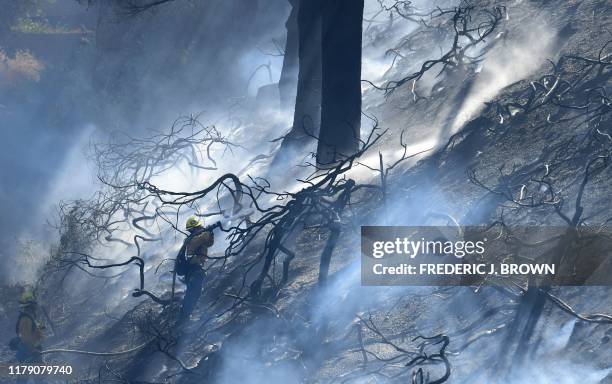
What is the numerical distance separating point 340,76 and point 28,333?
5.19m

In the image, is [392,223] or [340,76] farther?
[340,76]

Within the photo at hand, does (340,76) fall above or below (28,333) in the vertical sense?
above

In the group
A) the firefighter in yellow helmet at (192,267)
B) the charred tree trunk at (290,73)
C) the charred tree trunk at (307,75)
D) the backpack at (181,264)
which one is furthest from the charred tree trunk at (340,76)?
the charred tree trunk at (290,73)

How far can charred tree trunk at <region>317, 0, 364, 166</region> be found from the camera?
10102mm

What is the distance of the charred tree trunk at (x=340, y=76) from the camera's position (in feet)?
33.1

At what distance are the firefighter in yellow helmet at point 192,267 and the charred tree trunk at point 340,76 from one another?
2544 mm

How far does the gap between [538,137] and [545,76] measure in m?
1.06

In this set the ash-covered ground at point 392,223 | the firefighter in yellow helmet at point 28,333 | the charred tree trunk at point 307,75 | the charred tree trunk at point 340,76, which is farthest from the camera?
the charred tree trunk at point 307,75

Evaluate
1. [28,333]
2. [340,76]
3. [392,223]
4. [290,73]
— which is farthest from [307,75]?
[28,333]

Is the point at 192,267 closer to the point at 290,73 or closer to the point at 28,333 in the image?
the point at 28,333

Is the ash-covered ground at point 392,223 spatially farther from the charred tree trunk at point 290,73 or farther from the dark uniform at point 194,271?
the charred tree trunk at point 290,73

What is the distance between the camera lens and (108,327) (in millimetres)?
9141

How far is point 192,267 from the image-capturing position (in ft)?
26.9

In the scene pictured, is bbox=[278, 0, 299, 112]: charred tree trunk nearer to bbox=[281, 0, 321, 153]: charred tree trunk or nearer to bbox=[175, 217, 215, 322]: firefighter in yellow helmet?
bbox=[281, 0, 321, 153]: charred tree trunk
